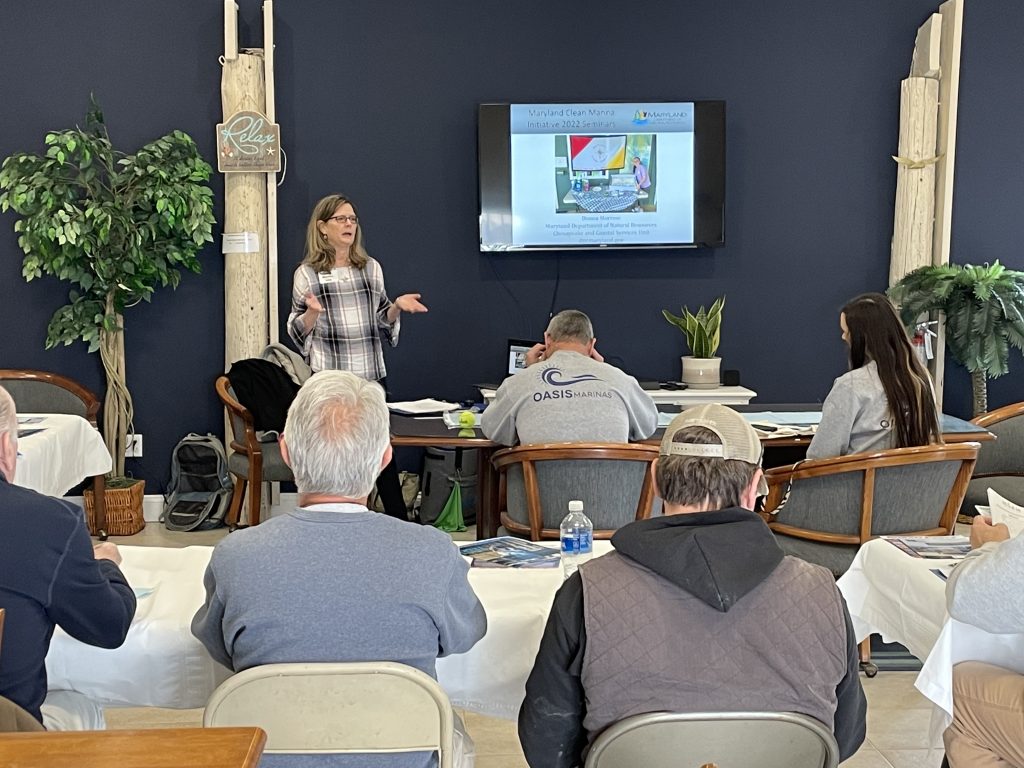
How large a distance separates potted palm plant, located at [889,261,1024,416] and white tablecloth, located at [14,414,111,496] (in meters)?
4.14

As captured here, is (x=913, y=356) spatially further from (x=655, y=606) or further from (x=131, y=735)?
(x=131, y=735)

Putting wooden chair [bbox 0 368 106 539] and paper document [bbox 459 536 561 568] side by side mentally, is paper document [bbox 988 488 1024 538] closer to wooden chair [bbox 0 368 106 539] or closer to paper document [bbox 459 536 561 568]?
paper document [bbox 459 536 561 568]

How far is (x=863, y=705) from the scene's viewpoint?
203 cm

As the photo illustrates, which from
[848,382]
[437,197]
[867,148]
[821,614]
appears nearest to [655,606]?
[821,614]

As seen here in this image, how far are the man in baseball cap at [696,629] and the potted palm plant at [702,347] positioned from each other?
4.46 metres

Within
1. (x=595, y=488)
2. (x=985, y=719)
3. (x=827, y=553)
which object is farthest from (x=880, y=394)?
(x=985, y=719)

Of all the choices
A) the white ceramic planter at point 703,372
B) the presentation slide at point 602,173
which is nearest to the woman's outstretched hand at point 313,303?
the presentation slide at point 602,173

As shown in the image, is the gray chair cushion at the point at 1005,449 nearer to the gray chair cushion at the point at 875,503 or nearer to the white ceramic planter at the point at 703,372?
the gray chair cushion at the point at 875,503

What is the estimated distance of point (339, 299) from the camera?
5648mm

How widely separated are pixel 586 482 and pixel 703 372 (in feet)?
8.75

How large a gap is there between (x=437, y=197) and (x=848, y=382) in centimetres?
322

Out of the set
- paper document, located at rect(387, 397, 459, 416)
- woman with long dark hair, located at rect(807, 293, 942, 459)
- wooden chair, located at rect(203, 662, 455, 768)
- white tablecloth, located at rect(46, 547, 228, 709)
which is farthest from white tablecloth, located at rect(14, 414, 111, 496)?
woman with long dark hair, located at rect(807, 293, 942, 459)

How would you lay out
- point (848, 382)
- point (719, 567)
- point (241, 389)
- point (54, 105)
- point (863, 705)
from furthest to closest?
point (54, 105) < point (241, 389) < point (848, 382) < point (863, 705) < point (719, 567)

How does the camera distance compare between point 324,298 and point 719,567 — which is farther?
point 324,298
